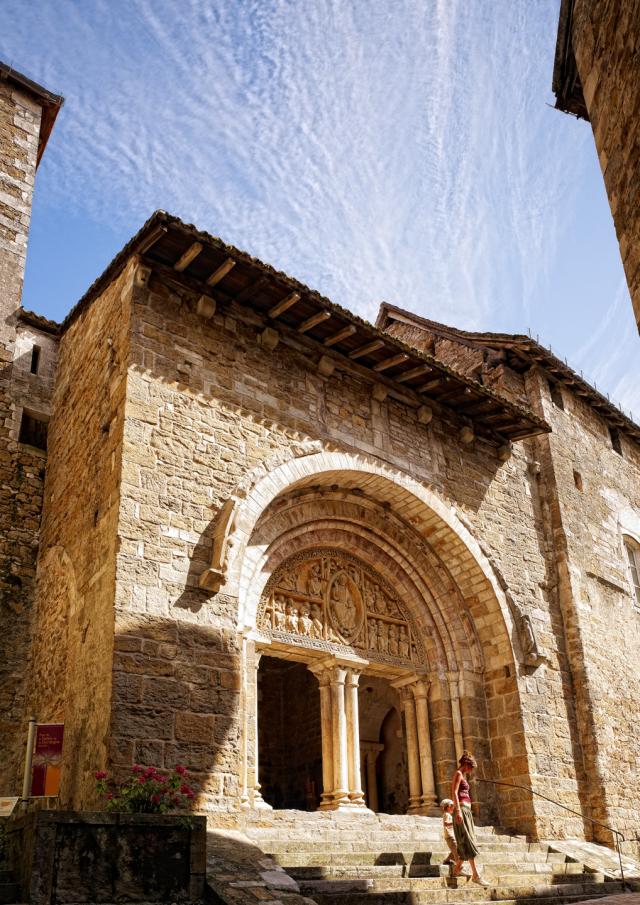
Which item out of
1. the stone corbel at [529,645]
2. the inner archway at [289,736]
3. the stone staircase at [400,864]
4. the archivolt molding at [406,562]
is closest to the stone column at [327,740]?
the stone staircase at [400,864]

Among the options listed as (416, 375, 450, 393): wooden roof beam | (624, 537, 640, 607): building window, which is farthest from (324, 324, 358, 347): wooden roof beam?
(624, 537, 640, 607): building window

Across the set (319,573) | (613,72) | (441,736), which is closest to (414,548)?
(319,573)

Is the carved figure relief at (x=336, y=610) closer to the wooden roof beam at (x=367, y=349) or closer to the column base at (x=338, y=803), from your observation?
the column base at (x=338, y=803)

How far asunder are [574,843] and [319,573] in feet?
16.2

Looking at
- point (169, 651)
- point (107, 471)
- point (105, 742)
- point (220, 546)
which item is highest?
point (107, 471)

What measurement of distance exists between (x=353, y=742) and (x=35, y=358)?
281 inches

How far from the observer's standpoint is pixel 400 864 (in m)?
8.91

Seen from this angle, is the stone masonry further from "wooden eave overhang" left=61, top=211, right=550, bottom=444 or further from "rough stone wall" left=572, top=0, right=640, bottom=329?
"rough stone wall" left=572, top=0, right=640, bottom=329

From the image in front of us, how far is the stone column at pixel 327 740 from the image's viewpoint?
10789mm

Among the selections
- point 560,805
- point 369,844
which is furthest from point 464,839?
point 560,805

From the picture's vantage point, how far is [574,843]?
1169 cm

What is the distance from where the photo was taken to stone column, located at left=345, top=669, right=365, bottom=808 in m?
10.8

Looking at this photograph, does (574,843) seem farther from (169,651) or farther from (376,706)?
(169,651)

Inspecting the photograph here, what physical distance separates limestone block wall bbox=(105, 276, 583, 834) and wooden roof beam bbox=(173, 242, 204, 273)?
35 cm
